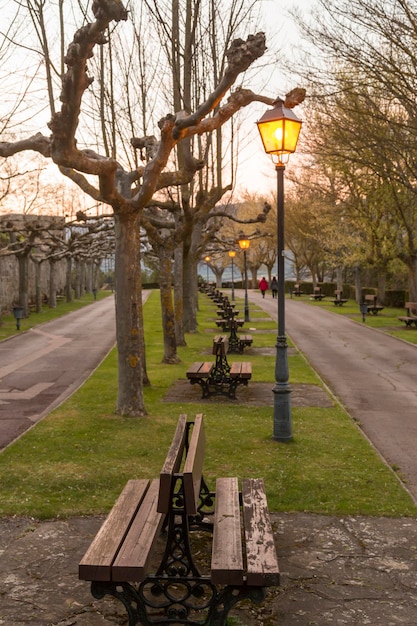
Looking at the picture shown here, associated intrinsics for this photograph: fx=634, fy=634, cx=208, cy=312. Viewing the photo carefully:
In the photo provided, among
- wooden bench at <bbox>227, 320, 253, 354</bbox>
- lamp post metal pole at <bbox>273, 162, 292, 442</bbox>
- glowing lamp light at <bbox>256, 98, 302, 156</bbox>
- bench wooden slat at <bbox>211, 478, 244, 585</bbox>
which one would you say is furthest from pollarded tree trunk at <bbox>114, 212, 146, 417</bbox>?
wooden bench at <bbox>227, 320, 253, 354</bbox>

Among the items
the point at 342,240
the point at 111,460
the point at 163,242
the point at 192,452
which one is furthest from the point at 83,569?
the point at 342,240

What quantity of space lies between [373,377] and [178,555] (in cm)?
1125

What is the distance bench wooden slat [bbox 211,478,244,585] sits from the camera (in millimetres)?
4082

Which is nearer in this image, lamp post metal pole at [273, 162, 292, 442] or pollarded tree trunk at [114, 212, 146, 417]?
lamp post metal pole at [273, 162, 292, 442]

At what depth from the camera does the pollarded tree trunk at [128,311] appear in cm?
1086

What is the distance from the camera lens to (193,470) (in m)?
4.77

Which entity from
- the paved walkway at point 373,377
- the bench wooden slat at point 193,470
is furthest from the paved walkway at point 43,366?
the paved walkway at point 373,377

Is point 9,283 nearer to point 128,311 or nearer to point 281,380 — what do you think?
point 128,311

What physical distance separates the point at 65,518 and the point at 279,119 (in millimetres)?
6181

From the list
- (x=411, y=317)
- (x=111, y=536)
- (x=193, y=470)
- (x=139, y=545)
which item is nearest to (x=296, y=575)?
(x=193, y=470)

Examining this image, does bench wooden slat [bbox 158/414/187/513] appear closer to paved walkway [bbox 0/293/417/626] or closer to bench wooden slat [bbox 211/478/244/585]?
bench wooden slat [bbox 211/478/244/585]

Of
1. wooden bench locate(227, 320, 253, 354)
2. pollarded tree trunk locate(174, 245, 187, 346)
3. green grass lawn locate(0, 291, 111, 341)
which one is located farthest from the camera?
green grass lawn locate(0, 291, 111, 341)

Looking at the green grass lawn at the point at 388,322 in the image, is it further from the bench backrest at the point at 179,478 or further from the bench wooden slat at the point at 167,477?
the bench wooden slat at the point at 167,477

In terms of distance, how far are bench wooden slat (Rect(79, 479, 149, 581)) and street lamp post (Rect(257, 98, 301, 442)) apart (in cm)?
416
